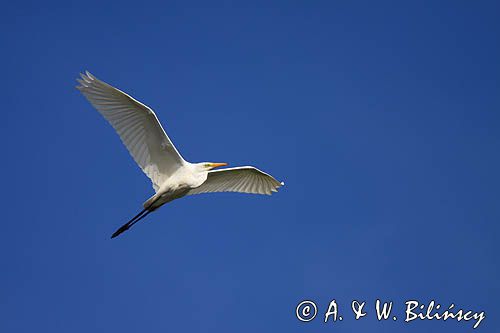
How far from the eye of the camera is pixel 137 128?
45.0 ft

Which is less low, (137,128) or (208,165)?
(208,165)

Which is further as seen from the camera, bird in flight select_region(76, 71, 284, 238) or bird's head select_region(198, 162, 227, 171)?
bird's head select_region(198, 162, 227, 171)

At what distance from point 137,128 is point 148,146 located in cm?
43

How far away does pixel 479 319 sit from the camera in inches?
501

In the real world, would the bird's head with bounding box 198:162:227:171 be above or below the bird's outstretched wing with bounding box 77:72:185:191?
above

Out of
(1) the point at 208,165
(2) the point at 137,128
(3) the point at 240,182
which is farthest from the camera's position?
(3) the point at 240,182

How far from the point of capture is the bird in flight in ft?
43.7

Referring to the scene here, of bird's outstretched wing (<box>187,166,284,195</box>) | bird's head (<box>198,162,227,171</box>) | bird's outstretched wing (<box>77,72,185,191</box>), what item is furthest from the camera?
bird's outstretched wing (<box>187,166,284,195</box>)

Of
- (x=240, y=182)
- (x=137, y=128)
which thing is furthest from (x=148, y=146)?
(x=240, y=182)

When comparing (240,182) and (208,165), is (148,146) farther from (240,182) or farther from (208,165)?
(240,182)

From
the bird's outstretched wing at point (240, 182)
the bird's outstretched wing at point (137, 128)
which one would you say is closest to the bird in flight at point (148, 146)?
the bird's outstretched wing at point (137, 128)

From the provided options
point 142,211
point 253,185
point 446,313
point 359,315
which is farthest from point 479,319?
point 142,211

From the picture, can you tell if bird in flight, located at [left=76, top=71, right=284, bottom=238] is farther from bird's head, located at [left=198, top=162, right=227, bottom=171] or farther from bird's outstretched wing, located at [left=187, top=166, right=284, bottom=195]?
bird's outstretched wing, located at [left=187, top=166, right=284, bottom=195]

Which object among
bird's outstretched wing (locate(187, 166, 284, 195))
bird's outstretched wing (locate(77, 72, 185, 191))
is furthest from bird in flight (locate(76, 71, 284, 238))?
bird's outstretched wing (locate(187, 166, 284, 195))
